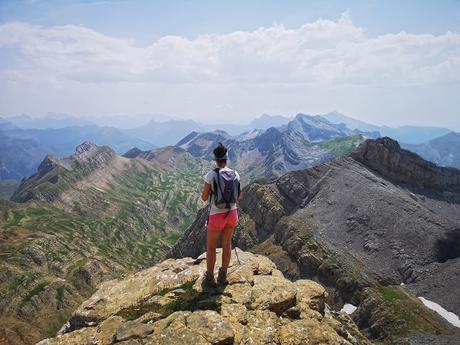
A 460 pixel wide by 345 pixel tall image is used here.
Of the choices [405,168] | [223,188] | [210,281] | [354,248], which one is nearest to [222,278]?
[210,281]

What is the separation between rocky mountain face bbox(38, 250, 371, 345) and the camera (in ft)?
61.1

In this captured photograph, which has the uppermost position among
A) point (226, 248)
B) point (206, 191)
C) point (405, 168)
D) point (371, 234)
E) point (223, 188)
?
point (223, 188)

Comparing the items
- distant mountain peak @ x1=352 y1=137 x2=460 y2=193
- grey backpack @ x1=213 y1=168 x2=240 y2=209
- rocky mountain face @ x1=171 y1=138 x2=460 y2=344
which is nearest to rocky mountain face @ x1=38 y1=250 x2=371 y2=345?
grey backpack @ x1=213 y1=168 x2=240 y2=209

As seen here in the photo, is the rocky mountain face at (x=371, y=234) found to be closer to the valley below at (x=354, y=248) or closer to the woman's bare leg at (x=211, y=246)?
the valley below at (x=354, y=248)

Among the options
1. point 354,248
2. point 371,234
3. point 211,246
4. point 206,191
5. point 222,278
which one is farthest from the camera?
point 371,234

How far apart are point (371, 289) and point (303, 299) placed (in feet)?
217

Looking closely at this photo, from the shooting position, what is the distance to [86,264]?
7018 inches

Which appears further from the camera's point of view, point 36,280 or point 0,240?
point 0,240

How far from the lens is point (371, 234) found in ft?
333

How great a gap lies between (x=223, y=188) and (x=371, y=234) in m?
88.6

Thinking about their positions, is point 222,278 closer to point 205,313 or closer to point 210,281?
point 210,281

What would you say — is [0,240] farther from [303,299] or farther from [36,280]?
[303,299]

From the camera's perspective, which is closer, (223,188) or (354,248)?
(223,188)

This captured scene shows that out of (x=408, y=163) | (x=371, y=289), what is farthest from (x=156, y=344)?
(x=408, y=163)
